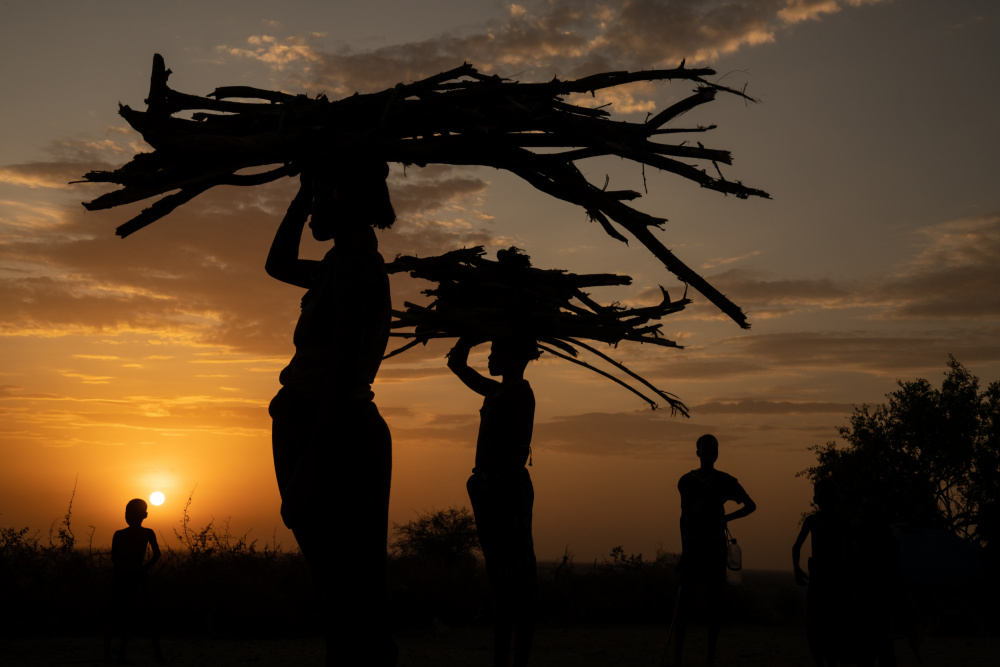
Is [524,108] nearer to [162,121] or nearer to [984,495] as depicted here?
[162,121]

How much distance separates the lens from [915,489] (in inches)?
1313

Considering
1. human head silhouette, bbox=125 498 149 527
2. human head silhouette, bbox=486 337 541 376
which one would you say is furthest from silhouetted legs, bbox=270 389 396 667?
human head silhouette, bbox=125 498 149 527

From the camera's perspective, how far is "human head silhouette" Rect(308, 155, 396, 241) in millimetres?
3277

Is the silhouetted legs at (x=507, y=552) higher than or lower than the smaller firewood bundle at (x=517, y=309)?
lower

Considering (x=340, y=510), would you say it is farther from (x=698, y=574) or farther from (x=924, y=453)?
(x=924, y=453)

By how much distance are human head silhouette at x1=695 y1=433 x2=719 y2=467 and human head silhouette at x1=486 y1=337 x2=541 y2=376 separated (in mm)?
2970

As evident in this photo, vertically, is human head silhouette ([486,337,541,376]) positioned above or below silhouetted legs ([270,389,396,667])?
above

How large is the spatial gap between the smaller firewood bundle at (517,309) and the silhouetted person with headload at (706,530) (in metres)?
2.30

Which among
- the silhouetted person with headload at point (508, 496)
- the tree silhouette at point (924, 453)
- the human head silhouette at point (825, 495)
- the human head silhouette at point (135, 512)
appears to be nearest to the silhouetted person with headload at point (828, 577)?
the human head silhouette at point (825, 495)

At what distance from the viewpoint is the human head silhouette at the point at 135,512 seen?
962 centimetres

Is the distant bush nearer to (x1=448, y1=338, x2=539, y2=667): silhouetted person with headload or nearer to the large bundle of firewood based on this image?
(x1=448, y1=338, x2=539, y2=667): silhouetted person with headload

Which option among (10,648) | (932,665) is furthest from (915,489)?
(10,648)

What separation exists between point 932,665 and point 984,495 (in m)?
27.0

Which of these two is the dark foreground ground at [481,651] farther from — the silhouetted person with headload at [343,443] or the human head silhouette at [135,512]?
the silhouetted person with headload at [343,443]
